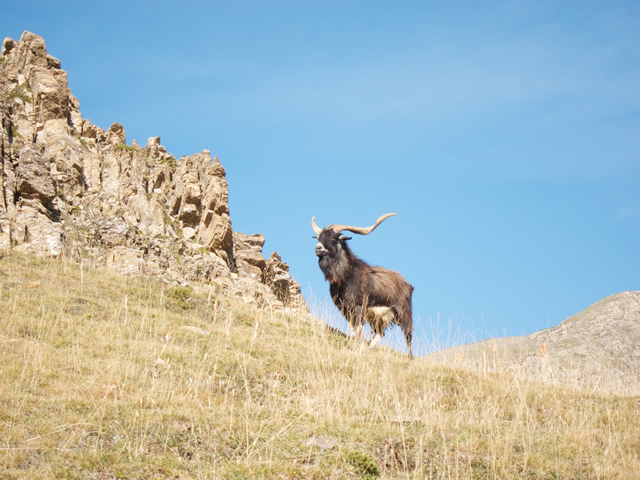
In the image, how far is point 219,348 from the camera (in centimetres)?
952

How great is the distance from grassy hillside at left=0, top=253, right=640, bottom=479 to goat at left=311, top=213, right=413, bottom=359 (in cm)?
210

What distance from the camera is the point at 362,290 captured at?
43.2 feet

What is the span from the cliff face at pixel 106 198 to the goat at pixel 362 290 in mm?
3301

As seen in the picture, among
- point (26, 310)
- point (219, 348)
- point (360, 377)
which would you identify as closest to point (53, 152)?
point (26, 310)

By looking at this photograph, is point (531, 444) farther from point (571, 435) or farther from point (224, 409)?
point (224, 409)

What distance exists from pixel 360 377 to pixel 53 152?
1678cm

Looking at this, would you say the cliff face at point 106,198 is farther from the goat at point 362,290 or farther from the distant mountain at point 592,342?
the distant mountain at point 592,342

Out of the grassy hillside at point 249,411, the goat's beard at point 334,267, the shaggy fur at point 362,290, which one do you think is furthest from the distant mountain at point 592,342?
the grassy hillside at point 249,411

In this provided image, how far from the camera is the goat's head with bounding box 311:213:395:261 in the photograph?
13.5 meters

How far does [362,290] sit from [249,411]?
6643 millimetres

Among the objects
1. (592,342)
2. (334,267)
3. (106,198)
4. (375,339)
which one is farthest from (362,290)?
(106,198)

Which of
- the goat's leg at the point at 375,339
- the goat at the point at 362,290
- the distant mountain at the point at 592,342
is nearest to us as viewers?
the goat's leg at the point at 375,339

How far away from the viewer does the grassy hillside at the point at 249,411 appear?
542cm

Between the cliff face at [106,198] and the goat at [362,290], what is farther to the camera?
the cliff face at [106,198]
